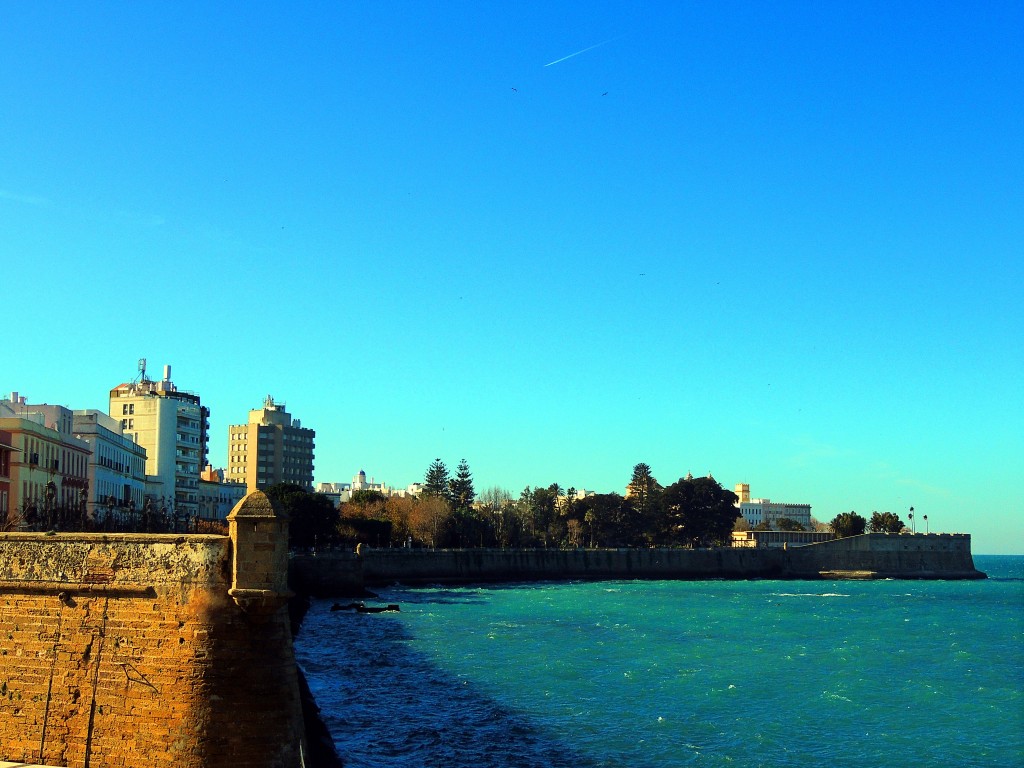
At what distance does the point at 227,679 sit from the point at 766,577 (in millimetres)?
102487

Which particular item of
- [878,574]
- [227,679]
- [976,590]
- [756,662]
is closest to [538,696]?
[756,662]

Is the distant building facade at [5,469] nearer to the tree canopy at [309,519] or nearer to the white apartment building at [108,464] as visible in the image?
the white apartment building at [108,464]

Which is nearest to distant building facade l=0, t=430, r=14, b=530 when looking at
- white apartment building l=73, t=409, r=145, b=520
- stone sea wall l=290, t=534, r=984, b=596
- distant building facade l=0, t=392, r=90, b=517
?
distant building facade l=0, t=392, r=90, b=517

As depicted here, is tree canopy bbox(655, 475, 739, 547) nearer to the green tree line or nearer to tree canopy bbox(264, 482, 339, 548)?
the green tree line

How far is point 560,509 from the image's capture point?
138875mm

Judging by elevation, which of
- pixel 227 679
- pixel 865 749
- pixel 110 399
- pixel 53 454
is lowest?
pixel 865 749

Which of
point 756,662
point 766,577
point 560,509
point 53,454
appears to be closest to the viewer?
point 756,662

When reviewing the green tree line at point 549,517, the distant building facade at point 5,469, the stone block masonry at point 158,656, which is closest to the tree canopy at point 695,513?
the green tree line at point 549,517

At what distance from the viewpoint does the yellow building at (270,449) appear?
5704 inches

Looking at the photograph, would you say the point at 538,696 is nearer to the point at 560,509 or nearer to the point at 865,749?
the point at 865,749

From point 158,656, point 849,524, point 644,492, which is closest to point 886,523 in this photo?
point 849,524

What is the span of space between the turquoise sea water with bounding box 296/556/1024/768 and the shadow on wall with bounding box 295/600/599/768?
0.26 ft

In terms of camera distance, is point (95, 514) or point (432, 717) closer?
point (432, 717)

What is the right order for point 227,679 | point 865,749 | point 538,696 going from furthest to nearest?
point 538,696
point 865,749
point 227,679
